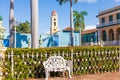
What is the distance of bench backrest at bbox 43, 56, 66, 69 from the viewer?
9008mm

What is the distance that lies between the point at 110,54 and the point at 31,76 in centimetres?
408

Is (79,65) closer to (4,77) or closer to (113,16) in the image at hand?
(4,77)

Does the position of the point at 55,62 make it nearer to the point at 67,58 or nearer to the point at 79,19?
the point at 67,58

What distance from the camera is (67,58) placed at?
9.80 metres

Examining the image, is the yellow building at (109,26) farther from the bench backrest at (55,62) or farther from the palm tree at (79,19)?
the bench backrest at (55,62)

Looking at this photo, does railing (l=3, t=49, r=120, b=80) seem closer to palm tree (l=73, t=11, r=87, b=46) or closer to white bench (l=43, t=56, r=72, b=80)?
white bench (l=43, t=56, r=72, b=80)

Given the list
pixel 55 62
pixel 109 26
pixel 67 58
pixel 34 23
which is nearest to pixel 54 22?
pixel 109 26

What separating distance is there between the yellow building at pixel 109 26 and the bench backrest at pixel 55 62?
3637 cm

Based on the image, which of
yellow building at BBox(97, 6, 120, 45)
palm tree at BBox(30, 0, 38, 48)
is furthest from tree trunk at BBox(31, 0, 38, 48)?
yellow building at BBox(97, 6, 120, 45)

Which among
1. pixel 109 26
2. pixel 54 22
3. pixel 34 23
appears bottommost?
pixel 34 23

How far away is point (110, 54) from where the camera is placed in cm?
1098

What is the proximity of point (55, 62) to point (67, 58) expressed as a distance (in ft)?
2.84

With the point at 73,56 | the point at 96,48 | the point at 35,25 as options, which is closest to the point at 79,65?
the point at 73,56

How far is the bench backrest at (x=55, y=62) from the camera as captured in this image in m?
9.01
